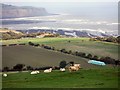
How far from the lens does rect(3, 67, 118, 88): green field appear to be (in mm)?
14395

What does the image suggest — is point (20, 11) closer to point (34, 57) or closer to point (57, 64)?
point (34, 57)

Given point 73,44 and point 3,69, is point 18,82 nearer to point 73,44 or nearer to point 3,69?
point 3,69

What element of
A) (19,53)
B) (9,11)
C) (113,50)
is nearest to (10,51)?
(19,53)

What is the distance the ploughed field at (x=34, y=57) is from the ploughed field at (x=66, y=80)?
5.42 metres

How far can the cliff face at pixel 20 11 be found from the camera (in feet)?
241

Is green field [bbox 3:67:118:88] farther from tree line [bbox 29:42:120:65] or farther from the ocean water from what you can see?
the ocean water

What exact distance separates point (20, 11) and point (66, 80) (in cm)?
6811

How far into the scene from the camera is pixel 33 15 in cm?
8850

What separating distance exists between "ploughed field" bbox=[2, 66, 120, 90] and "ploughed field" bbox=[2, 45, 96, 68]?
542 cm

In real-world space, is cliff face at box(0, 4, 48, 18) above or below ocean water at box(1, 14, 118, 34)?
above

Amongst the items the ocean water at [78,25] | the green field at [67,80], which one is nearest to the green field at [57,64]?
the green field at [67,80]

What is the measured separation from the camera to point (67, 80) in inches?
633

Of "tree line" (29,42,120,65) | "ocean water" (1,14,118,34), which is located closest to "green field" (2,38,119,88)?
"tree line" (29,42,120,65)

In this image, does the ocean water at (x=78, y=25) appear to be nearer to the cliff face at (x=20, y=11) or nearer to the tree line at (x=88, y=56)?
the cliff face at (x=20, y=11)
